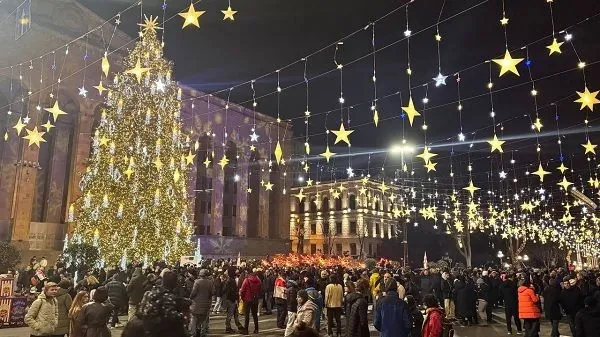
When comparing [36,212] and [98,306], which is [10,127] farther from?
[98,306]

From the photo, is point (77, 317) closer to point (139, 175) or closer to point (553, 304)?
point (553, 304)

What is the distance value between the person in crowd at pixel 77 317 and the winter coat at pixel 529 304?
30.1ft

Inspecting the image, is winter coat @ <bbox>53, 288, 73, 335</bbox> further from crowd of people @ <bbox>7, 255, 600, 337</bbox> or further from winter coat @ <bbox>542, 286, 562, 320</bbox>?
winter coat @ <bbox>542, 286, 562, 320</bbox>

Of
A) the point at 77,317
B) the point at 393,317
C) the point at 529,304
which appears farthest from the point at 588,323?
the point at 77,317

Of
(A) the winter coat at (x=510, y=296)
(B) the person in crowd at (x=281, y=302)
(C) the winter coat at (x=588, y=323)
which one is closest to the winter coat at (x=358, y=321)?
(C) the winter coat at (x=588, y=323)

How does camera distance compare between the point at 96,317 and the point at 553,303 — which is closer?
the point at 96,317

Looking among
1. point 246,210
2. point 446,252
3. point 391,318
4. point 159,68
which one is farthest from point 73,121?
point 446,252

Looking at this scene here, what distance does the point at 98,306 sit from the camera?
6.49 m

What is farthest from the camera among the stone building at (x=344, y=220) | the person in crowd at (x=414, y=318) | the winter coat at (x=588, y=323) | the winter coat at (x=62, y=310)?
the stone building at (x=344, y=220)

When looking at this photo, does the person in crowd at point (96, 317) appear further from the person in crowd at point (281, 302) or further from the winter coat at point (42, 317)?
the person in crowd at point (281, 302)

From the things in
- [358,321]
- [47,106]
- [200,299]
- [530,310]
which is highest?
[47,106]

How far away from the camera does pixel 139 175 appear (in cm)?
2077

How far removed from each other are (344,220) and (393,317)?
205ft

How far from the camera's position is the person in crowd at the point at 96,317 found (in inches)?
252
